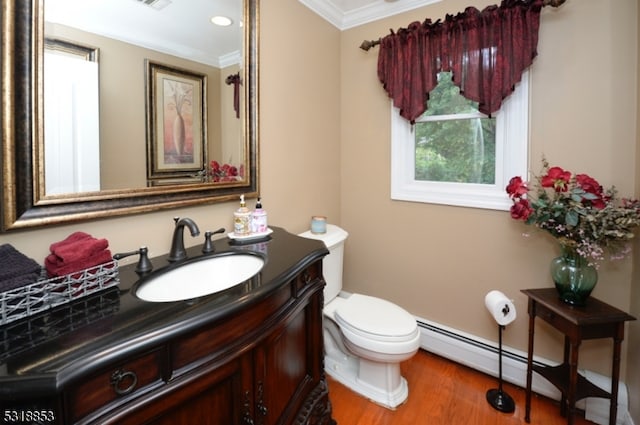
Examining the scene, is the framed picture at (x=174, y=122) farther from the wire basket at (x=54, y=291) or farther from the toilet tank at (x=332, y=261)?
the toilet tank at (x=332, y=261)

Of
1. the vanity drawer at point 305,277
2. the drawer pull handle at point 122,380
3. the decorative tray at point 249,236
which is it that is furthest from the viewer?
the decorative tray at point 249,236

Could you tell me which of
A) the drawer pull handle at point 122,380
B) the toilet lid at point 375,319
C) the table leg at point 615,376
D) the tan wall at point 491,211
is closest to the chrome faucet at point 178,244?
the drawer pull handle at point 122,380

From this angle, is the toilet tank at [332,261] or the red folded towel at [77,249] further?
the toilet tank at [332,261]

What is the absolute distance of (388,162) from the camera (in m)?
2.30

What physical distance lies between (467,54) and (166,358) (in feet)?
6.91

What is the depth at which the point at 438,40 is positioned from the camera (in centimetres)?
194

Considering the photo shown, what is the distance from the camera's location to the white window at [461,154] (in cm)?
183

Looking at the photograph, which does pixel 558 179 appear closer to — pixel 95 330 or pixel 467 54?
pixel 467 54

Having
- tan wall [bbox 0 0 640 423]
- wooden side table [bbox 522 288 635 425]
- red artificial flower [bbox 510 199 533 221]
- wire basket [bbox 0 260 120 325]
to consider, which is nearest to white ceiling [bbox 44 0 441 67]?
tan wall [bbox 0 0 640 423]

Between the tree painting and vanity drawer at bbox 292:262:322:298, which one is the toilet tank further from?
the tree painting

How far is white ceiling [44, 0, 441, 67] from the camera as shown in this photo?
42.7 inches

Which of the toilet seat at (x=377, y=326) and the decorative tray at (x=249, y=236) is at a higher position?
the decorative tray at (x=249, y=236)

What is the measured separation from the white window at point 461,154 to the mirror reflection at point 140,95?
1.17 m

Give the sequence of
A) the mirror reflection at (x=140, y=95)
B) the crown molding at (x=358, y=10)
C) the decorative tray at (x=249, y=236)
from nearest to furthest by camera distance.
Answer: the mirror reflection at (x=140, y=95), the decorative tray at (x=249, y=236), the crown molding at (x=358, y=10)
